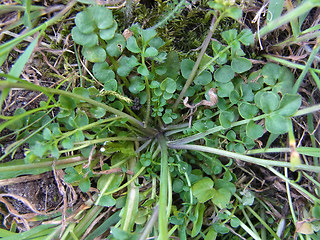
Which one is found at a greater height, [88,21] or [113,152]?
[88,21]

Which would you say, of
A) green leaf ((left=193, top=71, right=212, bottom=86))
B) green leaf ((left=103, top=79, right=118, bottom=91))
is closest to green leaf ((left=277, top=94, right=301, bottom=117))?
green leaf ((left=193, top=71, right=212, bottom=86))

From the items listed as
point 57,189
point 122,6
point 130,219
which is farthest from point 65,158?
point 122,6

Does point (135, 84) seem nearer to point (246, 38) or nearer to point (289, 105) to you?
point (246, 38)

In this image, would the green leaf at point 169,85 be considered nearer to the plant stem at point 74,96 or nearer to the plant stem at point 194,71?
the plant stem at point 194,71

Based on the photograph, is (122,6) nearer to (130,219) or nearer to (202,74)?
(202,74)

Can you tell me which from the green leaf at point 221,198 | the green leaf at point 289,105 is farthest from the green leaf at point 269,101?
the green leaf at point 221,198

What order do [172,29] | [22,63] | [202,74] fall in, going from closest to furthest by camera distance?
1. [22,63]
2. [202,74]
3. [172,29]

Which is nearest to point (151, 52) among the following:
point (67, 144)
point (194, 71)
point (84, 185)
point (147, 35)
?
point (147, 35)

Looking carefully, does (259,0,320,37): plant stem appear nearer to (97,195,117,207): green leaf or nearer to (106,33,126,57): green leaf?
(106,33,126,57): green leaf
